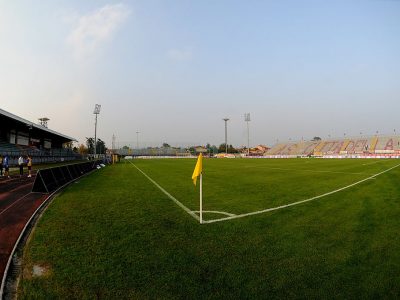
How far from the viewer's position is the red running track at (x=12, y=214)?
5.32 metres

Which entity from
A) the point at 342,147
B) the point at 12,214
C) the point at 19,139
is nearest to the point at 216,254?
the point at 12,214

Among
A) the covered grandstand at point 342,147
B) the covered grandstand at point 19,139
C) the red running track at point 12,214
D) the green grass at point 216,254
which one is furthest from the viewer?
the covered grandstand at point 342,147

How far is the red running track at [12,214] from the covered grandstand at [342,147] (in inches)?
3050

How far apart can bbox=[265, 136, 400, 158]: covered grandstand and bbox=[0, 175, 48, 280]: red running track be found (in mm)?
77477

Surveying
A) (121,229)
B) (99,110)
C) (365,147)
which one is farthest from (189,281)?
(365,147)

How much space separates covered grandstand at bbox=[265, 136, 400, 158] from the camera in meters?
86.4

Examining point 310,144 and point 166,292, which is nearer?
point 166,292

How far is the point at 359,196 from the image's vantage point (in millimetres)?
10266

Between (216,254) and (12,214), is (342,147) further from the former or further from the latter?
(216,254)

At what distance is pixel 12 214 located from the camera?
8.18 meters

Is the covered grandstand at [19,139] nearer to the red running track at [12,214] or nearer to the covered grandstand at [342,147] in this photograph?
the red running track at [12,214]

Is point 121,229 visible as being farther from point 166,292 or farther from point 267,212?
point 267,212

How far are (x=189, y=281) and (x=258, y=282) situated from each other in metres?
0.87

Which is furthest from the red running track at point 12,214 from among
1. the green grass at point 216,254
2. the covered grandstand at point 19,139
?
the covered grandstand at point 19,139
